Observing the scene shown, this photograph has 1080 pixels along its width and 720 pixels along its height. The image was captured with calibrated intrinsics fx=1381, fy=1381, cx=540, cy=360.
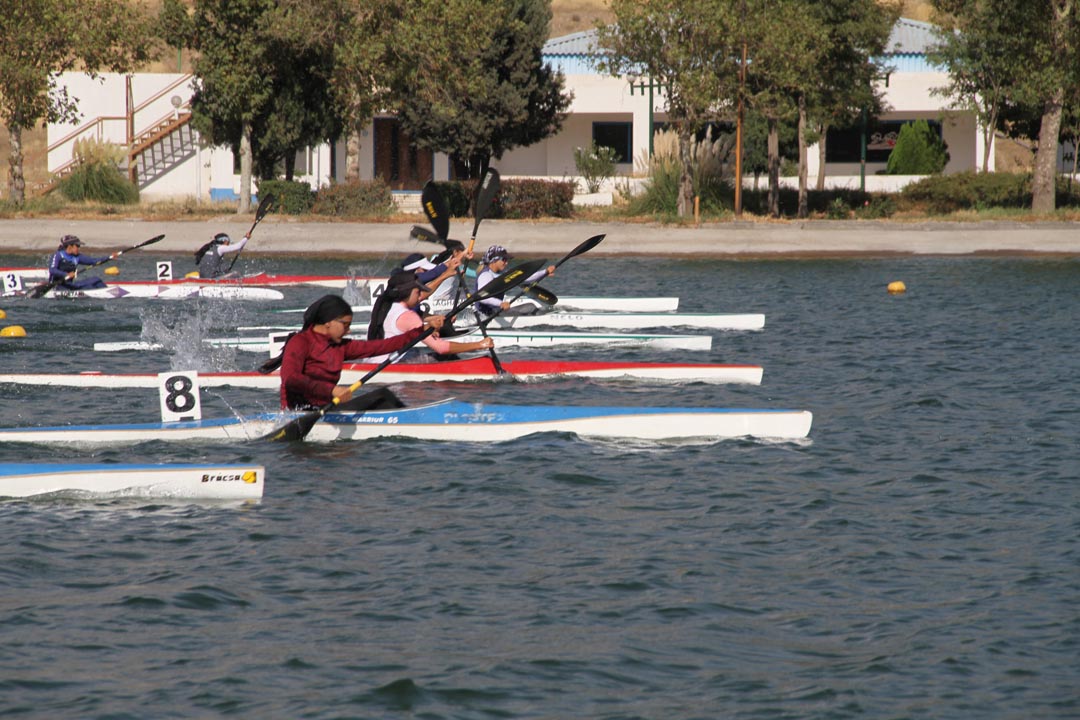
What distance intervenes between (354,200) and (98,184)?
8658 millimetres

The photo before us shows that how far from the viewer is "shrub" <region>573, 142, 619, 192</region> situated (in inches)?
1631

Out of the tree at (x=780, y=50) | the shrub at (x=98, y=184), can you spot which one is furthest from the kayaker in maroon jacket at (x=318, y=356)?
the shrub at (x=98, y=184)

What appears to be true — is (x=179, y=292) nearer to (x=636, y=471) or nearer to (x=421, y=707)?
(x=636, y=471)

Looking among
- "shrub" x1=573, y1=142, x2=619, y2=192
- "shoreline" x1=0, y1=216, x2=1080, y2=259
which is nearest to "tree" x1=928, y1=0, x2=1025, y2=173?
"shoreline" x1=0, y1=216, x2=1080, y2=259

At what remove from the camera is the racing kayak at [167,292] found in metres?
22.7

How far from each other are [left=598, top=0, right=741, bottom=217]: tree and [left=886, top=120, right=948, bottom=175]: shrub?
476 inches

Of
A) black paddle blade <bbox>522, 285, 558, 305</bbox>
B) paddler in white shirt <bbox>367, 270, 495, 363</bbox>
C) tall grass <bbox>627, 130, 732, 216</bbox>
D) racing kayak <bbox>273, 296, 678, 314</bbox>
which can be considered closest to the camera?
paddler in white shirt <bbox>367, 270, 495, 363</bbox>

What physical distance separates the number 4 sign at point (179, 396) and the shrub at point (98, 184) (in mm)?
29313

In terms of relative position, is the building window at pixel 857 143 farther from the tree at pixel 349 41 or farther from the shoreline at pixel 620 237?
the tree at pixel 349 41

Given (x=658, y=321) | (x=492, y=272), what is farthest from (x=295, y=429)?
(x=658, y=321)

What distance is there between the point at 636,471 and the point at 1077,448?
3830 mm

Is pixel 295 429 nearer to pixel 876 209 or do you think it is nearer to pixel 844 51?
pixel 844 51

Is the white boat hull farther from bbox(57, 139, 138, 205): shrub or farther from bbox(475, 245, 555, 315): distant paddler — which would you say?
bbox(57, 139, 138, 205): shrub

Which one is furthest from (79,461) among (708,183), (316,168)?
(316,168)
